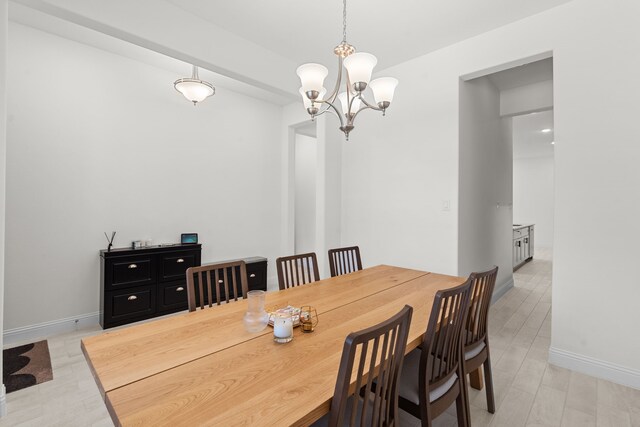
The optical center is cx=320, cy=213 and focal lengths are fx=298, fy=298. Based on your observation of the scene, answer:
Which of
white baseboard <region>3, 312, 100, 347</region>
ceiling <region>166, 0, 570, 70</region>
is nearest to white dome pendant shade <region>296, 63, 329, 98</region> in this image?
ceiling <region>166, 0, 570, 70</region>

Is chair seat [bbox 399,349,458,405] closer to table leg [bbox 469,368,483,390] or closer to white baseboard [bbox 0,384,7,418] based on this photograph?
table leg [bbox 469,368,483,390]

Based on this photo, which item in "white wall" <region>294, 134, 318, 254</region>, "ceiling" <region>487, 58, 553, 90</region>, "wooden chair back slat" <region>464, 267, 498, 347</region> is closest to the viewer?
"wooden chair back slat" <region>464, 267, 498, 347</region>

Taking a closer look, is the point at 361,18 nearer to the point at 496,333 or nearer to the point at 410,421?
the point at 410,421

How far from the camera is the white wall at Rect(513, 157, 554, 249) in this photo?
28.2 feet

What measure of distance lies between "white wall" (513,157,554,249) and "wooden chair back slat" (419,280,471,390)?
29.5 ft

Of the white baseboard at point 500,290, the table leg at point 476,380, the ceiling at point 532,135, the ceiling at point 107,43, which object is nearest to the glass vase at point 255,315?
the table leg at point 476,380

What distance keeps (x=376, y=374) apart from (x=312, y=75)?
1.56 metres

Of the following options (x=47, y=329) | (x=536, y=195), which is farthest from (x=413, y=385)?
(x=536, y=195)

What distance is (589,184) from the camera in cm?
230

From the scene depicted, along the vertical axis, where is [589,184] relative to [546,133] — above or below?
below

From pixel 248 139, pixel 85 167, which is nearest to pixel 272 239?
pixel 248 139

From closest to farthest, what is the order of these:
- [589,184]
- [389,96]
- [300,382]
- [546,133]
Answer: [300,382], [389,96], [589,184], [546,133]

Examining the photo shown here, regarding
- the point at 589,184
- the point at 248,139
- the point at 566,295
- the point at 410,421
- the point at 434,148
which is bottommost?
the point at 410,421

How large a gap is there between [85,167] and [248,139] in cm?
208
